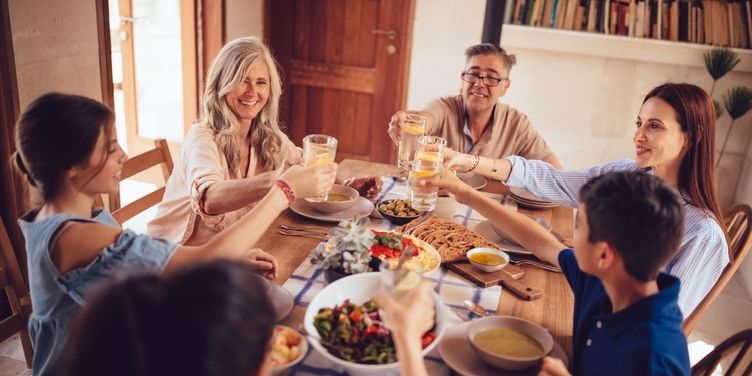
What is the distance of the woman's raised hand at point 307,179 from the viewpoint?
1.65 m

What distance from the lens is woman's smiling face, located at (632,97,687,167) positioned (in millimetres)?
1897

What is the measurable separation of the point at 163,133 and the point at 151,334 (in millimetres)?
4346

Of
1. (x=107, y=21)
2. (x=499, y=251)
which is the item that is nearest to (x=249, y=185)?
(x=499, y=251)

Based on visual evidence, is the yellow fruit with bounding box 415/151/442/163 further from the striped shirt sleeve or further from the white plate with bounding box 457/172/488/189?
the white plate with bounding box 457/172/488/189

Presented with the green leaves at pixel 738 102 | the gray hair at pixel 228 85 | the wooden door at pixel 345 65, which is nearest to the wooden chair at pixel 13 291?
the gray hair at pixel 228 85

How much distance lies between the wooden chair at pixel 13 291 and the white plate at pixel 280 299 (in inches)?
36.4

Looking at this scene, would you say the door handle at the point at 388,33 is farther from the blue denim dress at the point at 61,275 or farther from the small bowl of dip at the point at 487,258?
the blue denim dress at the point at 61,275

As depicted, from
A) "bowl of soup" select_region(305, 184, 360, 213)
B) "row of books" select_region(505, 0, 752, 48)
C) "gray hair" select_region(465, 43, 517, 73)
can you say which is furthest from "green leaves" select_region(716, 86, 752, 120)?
"bowl of soup" select_region(305, 184, 360, 213)

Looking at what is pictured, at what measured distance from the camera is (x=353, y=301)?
1.46 m

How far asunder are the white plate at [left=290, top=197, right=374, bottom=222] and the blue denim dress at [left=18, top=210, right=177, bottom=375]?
72 centimetres

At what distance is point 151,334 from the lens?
688 mm

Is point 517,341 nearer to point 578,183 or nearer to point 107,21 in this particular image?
point 578,183

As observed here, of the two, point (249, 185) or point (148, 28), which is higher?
point (148, 28)

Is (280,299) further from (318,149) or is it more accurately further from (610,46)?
(610,46)
